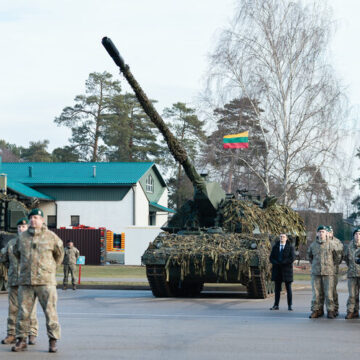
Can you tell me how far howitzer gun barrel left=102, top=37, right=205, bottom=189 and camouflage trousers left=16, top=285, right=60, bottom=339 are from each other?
778cm

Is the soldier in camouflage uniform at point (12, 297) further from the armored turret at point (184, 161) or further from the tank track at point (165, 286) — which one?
the tank track at point (165, 286)

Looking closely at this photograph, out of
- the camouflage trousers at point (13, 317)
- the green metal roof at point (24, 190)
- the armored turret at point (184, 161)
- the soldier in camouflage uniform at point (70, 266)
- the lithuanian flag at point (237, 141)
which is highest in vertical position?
the lithuanian flag at point (237, 141)

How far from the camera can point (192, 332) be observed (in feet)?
37.3

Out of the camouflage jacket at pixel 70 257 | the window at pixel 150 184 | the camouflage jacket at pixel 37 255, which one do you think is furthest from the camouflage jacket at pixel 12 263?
the window at pixel 150 184

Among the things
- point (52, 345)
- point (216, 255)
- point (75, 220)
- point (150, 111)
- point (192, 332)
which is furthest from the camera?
point (75, 220)

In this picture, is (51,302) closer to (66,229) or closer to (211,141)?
(211,141)

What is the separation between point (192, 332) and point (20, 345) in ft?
9.41

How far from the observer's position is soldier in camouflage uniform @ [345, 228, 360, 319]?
1350 cm

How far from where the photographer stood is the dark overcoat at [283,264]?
15945 millimetres

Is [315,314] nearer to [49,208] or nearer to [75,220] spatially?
[75,220]

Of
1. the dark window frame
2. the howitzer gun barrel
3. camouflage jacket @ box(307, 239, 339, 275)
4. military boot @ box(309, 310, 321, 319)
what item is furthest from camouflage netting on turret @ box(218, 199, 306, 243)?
the dark window frame

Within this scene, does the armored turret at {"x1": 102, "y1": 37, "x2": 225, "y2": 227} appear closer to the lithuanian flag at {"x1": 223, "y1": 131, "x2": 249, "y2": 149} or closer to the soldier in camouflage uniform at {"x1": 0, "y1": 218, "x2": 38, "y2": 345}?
the soldier in camouflage uniform at {"x1": 0, "y1": 218, "x2": 38, "y2": 345}

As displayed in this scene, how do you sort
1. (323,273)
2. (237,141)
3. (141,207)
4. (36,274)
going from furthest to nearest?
(141,207), (237,141), (323,273), (36,274)

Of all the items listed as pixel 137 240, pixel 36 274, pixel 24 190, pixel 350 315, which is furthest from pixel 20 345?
pixel 24 190
